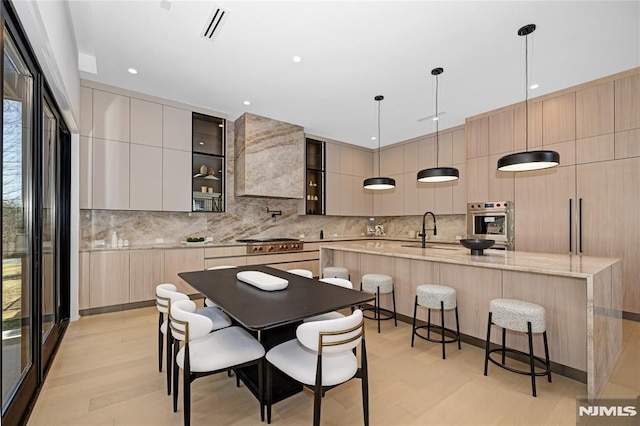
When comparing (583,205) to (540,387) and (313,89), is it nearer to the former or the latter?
(540,387)

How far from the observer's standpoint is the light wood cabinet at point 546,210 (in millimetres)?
4098

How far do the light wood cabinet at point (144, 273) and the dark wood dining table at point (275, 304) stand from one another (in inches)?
75.7

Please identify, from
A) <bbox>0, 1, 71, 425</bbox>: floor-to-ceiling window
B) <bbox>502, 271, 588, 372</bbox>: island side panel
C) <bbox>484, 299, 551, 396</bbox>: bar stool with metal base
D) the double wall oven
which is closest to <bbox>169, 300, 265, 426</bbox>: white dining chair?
<bbox>0, 1, 71, 425</bbox>: floor-to-ceiling window

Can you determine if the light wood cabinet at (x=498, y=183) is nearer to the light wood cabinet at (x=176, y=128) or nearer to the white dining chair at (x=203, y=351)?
the white dining chair at (x=203, y=351)

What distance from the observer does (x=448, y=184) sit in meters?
5.88

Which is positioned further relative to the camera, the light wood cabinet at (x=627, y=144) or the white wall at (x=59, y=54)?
the light wood cabinet at (x=627, y=144)

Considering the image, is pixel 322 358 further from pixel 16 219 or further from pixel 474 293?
pixel 16 219

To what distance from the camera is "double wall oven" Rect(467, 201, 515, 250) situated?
468 centimetres

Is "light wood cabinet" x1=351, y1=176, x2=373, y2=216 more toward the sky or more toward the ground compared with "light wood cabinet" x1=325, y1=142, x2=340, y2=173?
more toward the ground

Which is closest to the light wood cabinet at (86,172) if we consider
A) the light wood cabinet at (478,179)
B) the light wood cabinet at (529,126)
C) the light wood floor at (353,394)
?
the light wood floor at (353,394)

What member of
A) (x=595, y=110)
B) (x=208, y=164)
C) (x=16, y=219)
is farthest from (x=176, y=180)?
(x=595, y=110)

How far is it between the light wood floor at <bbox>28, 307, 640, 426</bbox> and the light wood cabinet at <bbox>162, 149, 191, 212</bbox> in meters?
2.25

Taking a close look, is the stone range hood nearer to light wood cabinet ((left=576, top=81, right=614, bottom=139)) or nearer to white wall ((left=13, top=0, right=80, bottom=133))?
white wall ((left=13, top=0, right=80, bottom=133))

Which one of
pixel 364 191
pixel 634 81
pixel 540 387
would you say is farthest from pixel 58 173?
pixel 634 81
